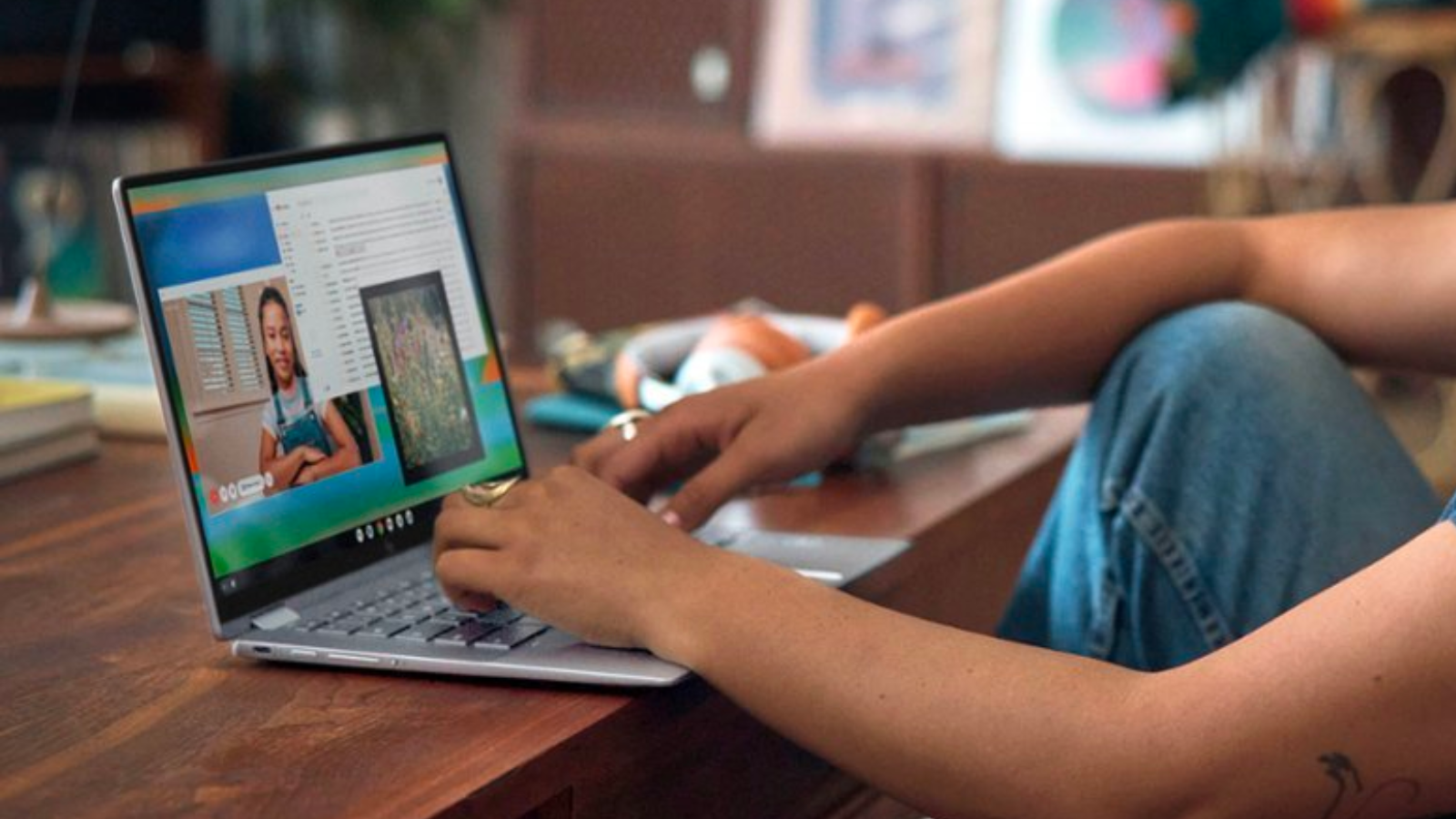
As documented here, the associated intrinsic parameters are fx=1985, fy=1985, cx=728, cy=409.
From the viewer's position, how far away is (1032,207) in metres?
2.92

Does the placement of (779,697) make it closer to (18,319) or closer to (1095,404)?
(1095,404)

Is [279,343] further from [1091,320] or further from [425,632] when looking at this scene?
[1091,320]

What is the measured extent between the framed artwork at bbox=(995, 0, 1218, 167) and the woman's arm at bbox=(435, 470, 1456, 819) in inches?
84.8

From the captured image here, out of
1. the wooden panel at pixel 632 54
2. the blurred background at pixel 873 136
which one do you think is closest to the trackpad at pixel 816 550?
the blurred background at pixel 873 136

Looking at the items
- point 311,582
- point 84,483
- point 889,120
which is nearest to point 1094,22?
point 889,120

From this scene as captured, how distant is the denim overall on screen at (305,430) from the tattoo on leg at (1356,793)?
46cm

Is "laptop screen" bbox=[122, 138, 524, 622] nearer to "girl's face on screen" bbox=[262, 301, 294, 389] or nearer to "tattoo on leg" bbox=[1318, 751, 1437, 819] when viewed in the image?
"girl's face on screen" bbox=[262, 301, 294, 389]

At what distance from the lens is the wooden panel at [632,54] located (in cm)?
318

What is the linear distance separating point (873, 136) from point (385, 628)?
7.64 ft

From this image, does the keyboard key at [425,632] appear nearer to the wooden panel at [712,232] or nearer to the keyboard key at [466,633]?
the keyboard key at [466,633]

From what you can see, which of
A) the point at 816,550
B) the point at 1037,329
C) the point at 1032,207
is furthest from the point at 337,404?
the point at 1032,207

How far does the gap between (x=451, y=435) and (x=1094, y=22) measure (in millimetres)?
2158

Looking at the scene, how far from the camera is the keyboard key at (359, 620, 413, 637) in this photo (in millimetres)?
854

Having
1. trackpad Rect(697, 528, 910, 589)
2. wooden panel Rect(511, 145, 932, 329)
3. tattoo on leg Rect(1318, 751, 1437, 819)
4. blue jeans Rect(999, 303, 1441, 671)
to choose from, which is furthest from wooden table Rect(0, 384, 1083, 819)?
wooden panel Rect(511, 145, 932, 329)
